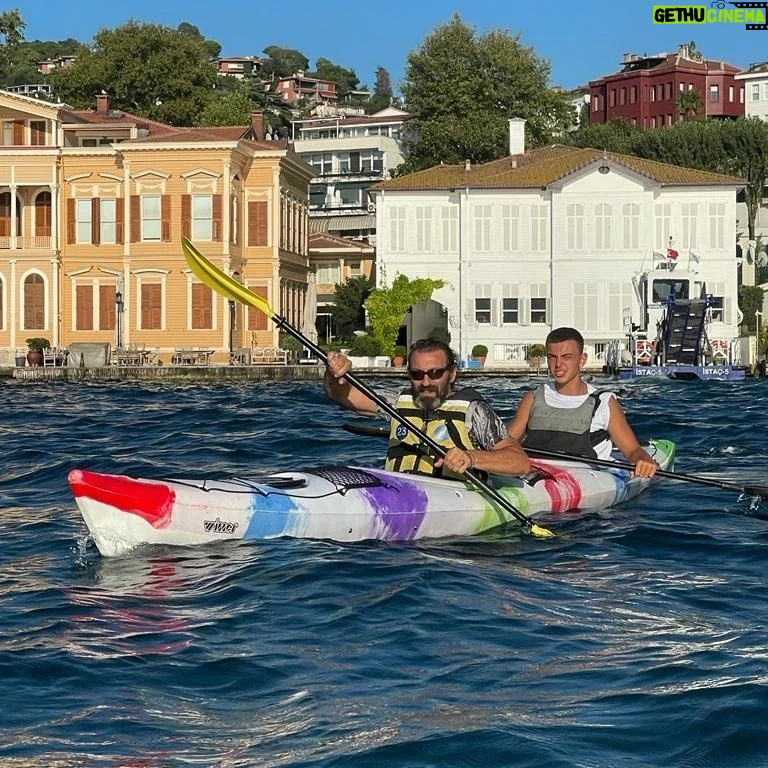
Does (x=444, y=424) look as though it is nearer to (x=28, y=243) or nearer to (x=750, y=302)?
(x=28, y=243)

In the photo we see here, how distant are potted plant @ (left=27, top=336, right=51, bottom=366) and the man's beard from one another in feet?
133

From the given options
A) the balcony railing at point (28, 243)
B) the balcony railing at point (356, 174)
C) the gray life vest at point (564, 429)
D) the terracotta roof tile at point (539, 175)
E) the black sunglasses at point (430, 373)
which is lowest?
the gray life vest at point (564, 429)

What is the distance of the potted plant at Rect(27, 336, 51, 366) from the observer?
50.3m

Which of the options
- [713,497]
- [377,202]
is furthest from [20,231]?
[713,497]

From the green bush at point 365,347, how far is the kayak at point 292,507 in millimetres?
38942

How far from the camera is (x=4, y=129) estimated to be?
186ft

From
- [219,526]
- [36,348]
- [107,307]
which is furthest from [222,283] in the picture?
[107,307]

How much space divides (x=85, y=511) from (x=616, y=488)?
5.29 meters

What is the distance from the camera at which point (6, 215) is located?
5678cm

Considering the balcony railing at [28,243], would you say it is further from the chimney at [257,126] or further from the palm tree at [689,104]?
the palm tree at [689,104]

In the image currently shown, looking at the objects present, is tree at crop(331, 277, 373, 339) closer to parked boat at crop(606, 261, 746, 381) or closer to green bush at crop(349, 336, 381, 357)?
green bush at crop(349, 336, 381, 357)

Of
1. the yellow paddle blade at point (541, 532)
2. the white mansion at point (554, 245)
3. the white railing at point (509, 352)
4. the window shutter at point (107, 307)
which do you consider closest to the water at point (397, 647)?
the yellow paddle blade at point (541, 532)

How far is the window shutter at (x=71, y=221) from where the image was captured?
184 feet

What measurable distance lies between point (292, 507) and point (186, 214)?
45046mm
